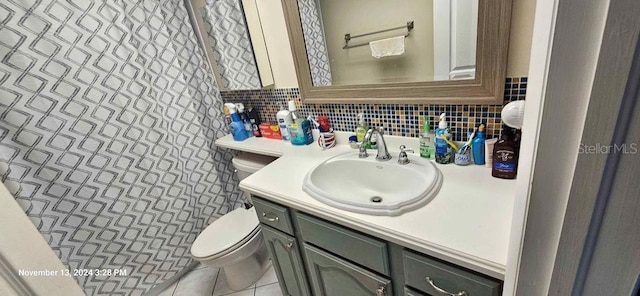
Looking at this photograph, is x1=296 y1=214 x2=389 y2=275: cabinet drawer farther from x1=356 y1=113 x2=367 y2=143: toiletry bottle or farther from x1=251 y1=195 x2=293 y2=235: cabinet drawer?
x1=356 y1=113 x2=367 y2=143: toiletry bottle

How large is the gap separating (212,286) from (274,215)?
997 millimetres

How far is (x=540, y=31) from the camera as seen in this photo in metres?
0.28

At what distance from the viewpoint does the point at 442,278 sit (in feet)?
1.99

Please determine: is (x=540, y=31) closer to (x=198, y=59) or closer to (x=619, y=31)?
(x=619, y=31)

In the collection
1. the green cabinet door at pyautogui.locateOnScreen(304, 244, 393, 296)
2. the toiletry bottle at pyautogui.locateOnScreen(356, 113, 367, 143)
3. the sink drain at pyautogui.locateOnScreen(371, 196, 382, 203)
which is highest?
the toiletry bottle at pyautogui.locateOnScreen(356, 113, 367, 143)

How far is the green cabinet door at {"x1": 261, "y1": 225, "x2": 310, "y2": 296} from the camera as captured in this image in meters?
1.00

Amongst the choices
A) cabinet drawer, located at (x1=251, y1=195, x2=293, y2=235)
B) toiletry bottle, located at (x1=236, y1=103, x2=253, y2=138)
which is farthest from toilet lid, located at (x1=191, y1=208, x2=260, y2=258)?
toiletry bottle, located at (x1=236, y1=103, x2=253, y2=138)

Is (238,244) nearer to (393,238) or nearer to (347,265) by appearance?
(347,265)

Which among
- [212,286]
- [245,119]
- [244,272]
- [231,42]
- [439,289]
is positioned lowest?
[212,286]

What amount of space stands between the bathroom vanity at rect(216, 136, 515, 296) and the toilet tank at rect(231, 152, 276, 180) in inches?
14.5

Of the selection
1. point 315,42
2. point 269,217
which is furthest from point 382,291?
point 315,42

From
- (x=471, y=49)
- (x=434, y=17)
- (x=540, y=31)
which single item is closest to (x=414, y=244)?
(x=540, y=31)

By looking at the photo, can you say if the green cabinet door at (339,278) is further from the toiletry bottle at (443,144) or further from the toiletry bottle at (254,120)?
the toiletry bottle at (254,120)

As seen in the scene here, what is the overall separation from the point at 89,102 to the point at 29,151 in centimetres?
29
